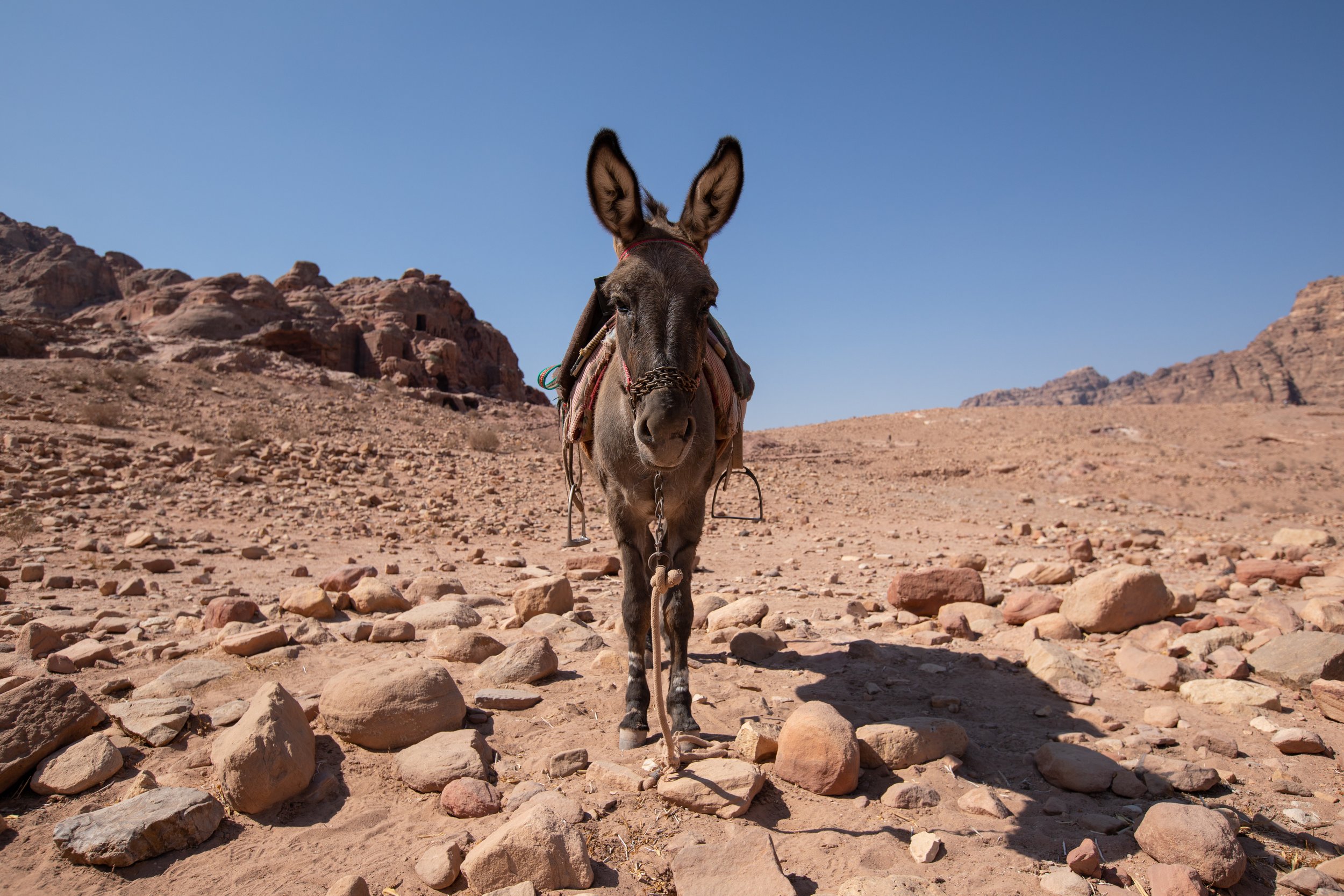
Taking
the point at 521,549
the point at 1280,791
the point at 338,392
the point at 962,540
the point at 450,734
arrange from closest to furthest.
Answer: the point at 1280,791
the point at 450,734
the point at 521,549
the point at 962,540
the point at 338,392

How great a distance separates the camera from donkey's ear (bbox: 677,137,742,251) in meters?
3.43

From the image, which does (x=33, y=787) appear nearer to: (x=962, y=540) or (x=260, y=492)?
(x=260, y=492)

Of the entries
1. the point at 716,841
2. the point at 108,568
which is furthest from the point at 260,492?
the point at 716,841

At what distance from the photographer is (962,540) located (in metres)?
11.1

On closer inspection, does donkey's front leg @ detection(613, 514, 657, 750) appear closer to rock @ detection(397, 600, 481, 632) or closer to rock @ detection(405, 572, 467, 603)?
rock @ detection(397, 600, 481, 632)

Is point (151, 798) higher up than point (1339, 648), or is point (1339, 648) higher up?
point (1339, 648)

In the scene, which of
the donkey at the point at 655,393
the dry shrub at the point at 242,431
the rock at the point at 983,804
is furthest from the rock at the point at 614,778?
the dry shrub at the point at 242,431

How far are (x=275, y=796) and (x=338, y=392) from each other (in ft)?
81.8

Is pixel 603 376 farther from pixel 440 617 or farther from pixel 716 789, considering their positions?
pixel 440 617

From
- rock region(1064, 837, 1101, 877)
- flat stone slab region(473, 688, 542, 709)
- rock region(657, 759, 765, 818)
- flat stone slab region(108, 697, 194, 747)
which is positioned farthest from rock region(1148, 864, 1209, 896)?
flat stone slab region(108, 697, 194, 747)

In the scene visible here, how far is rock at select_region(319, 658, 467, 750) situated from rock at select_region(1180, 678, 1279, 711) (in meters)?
4.39

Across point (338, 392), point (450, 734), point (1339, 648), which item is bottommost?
point (450, 734)

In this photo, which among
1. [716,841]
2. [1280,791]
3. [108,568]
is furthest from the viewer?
[108,568]

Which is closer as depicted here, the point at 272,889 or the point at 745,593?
the point at 272,889
